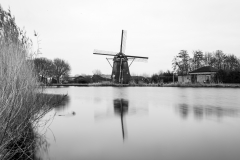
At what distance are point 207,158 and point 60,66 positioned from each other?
5159cm

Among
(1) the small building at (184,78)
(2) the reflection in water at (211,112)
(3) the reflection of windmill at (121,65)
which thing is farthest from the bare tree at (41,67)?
(1) the small building at (184,78)

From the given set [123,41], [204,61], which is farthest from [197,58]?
[123,41]

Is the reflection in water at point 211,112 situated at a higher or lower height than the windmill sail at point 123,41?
lower

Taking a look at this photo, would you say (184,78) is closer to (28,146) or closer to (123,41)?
(123,41)

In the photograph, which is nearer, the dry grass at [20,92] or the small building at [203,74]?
the dry grass at [20,92]

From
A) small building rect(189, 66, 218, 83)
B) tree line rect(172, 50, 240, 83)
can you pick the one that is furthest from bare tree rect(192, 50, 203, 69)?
small building rect(189, 66, 218, 83)

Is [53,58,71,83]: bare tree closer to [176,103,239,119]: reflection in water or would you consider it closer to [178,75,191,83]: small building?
[178,75,191,83]: small building

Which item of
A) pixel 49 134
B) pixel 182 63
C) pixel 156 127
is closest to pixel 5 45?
pixel 49 134

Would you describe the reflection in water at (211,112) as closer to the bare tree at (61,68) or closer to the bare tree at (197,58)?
the bare tree at (197,58)

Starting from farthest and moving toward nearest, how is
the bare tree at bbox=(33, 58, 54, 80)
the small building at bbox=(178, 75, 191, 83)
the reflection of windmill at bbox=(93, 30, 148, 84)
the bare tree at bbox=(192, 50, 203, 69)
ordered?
1. the bare tree at bbox=(192, 50, 203, 69)
2. the small building at bbox=(178, 75, 191, 83)
3. the reflection of windmill at bbox=(93, 30, 148, 84)
4. the bare tree at bbox=(33, 58, 54, 80)

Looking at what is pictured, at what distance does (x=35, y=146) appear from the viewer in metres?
4.11

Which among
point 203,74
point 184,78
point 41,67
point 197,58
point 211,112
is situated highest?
point 197,58

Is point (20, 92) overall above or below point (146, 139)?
above

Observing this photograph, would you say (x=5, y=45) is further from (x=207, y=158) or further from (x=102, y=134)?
(x=207, y=158)
